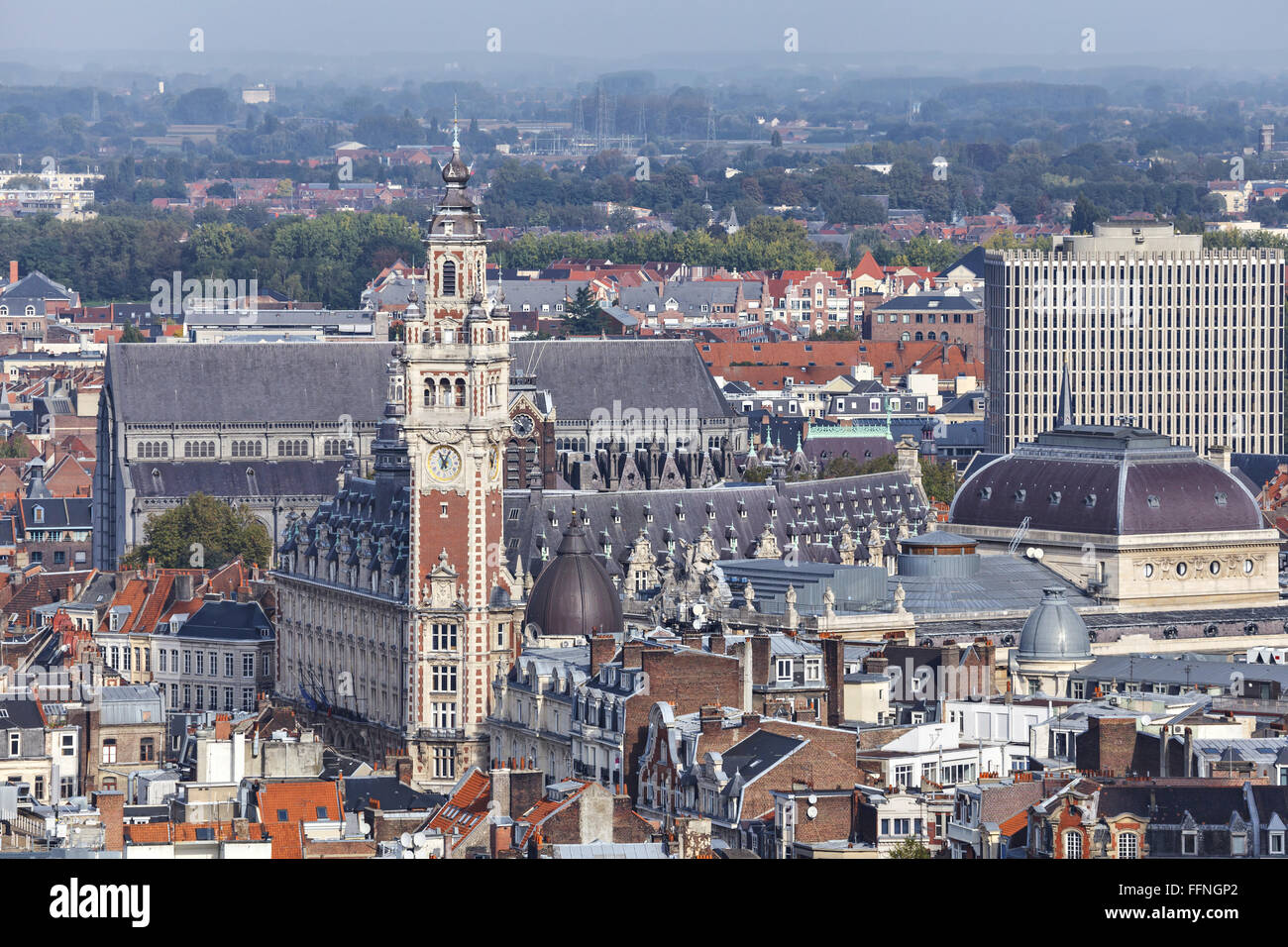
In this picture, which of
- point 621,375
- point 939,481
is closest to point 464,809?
point 939,481

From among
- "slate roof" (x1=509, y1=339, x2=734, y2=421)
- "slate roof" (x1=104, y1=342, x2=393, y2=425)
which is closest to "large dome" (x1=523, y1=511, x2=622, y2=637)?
"slate roof" (x1=509, y1=339, x2=734, y2=421)

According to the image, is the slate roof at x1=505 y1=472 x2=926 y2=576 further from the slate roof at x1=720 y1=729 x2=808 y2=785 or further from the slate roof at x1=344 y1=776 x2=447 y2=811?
the slate roof at x1=720 y1=729 x2=808 y2=785

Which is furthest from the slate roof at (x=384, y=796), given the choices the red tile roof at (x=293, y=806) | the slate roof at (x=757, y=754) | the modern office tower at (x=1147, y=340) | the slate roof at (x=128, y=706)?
the modern office tower at (x=1147, y=340)

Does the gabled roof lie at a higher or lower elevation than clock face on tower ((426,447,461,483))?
lower

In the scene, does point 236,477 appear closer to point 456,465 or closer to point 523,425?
point 523,425
